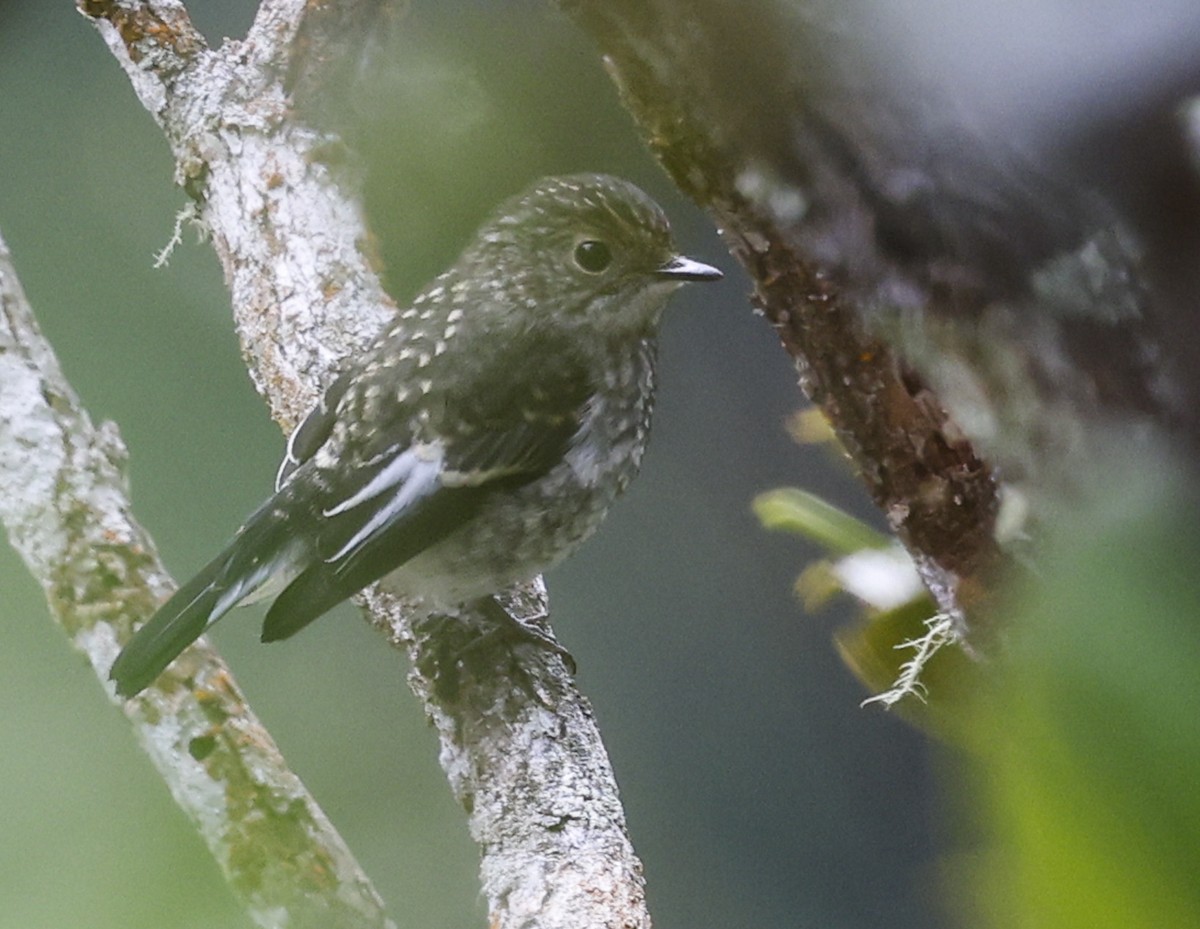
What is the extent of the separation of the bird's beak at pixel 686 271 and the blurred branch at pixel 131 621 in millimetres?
484

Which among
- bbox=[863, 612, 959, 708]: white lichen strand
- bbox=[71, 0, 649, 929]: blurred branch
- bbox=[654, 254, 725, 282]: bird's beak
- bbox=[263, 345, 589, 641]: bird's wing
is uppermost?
bbox=[71, 0, 649, 929]: blurred branch

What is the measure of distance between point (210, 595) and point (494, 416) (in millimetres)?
288

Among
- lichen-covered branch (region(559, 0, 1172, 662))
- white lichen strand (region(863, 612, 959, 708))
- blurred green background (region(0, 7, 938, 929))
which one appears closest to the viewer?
lichen-covered branch (region(559, 0, 1172, 662))

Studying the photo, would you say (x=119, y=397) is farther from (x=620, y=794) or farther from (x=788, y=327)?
(x=788, y=327)

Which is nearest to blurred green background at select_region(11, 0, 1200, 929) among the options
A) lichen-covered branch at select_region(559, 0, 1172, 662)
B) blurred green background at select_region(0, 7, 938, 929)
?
blurred green background at select_region(0, 7, 938, 929)

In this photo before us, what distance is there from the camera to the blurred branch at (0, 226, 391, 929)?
81cm

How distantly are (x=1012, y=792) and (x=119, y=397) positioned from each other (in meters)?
1.00

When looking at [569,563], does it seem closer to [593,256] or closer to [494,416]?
[494,416]

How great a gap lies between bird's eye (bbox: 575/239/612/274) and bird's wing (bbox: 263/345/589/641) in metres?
0.08

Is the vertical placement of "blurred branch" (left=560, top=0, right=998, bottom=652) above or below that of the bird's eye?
below

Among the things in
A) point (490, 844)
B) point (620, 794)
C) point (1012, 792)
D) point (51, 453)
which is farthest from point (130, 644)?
point (1012, 792)

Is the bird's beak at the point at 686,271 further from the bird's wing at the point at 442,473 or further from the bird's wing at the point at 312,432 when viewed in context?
the bird's wing at the point at 312,432

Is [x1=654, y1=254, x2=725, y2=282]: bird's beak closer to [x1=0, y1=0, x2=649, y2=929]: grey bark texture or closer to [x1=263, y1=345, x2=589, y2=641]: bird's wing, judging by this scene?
[x1=263, y1=345, x2=589, y2=641]: bird's wing

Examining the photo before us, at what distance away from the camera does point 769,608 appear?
1085 millimetres
